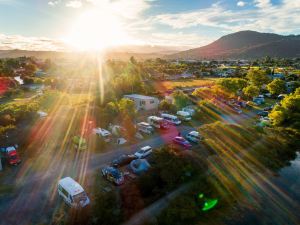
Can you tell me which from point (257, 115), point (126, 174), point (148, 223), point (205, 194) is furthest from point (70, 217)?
point (257, 115)

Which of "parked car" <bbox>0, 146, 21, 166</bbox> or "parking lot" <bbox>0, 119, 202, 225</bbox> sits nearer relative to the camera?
"parking lot" <bbox>0, 119, 202, 225</bbox>

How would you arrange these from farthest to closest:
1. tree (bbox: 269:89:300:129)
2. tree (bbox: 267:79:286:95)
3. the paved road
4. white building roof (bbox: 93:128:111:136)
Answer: tree (bbox: 267:79:286:95), tree (bbox: 269:89:300:129), white building roof (bbox: 93:128:111:136), the paved road

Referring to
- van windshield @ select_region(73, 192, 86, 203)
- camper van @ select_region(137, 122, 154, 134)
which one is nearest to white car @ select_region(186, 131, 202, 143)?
camper van @ select_region(137, 122, 154, 134)

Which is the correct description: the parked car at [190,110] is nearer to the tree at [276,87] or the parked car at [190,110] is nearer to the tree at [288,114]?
the tree at [288,114]

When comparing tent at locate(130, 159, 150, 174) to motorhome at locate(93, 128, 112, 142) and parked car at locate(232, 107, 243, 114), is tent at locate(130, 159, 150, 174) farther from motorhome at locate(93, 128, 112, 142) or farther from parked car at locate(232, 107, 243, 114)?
parked car at locate(232, 107, 243, 114)

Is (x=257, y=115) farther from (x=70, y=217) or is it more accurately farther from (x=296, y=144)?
(x=70, y=217)

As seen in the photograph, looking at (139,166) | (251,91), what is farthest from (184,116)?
(251,91)
